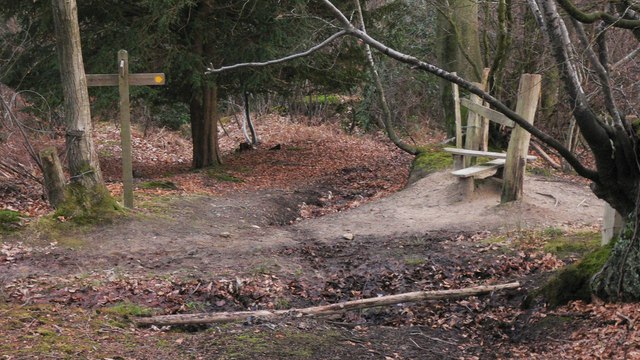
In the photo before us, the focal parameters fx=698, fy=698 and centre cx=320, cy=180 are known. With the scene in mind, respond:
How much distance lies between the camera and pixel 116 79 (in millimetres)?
9594

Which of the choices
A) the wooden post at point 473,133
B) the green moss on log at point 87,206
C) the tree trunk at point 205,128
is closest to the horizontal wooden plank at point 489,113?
the wooden post at point 473,133

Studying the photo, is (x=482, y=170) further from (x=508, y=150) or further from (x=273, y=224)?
(x=273, y=224)

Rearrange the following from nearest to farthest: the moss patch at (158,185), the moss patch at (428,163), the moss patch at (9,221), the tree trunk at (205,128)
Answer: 1. the moss patch at (9,221)
2. the moss patch at (158,185)
3. the moss patch at (428,163)
4. the tree trunk at (205,128)

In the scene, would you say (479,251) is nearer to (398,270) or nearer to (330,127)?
(398,270)

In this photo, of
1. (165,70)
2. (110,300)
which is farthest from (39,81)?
(110,300)

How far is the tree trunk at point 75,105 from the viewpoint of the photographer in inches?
351

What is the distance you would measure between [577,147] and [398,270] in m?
11.7

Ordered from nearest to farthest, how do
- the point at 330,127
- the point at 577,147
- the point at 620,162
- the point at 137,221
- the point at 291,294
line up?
the point at 620,162 < the point at 291,294 < the point at 137,221 < the point at 577,147 < the point at 330,127

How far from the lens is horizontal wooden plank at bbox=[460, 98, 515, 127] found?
34.7 feet

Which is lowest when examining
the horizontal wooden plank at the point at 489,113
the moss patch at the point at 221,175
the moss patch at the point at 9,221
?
the moss patch at the point at 221,175

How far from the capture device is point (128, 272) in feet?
24.0

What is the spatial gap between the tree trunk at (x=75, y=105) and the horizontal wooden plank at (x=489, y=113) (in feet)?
19.6

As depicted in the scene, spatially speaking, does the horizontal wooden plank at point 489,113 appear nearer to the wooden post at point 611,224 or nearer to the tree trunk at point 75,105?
the wooden post at point 611,224

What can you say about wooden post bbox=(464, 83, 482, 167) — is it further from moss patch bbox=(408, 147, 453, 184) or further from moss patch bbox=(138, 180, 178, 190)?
moss patch bbox=(138, 180, 178, 190)
